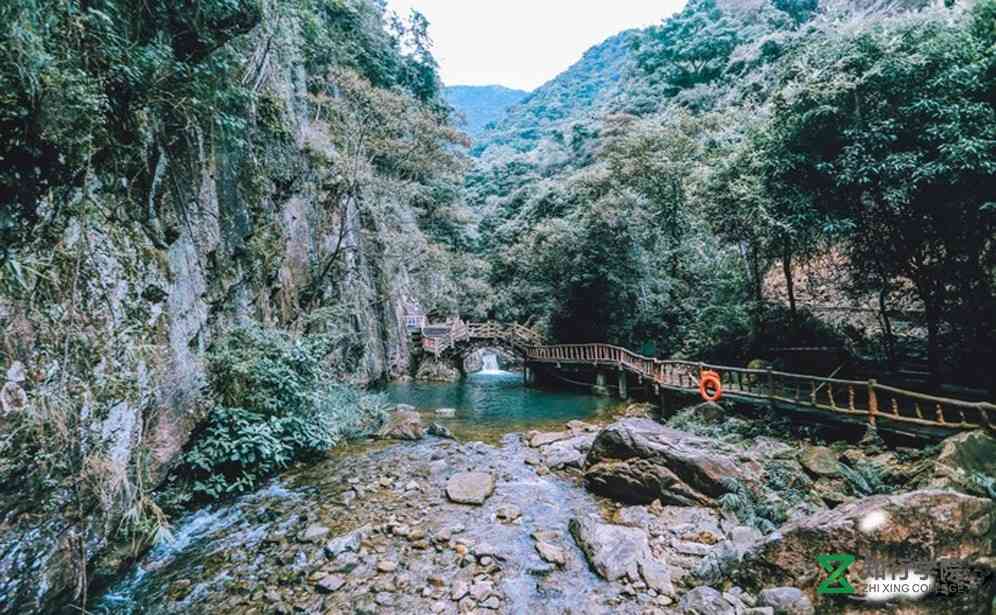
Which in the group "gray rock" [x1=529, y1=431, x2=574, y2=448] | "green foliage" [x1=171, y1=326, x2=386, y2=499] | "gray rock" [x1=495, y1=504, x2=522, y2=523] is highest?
"green foliage" [x1=171, y1=326, x2=386, y2=499]

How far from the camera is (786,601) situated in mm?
3402

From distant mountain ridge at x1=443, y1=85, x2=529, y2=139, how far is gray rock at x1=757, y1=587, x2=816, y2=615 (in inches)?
3936

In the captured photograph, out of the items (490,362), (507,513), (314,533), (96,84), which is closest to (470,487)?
(507,513)

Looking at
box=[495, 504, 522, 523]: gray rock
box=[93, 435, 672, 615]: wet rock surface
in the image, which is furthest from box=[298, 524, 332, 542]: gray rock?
box=[495, 504, 522, 523]: gray rock

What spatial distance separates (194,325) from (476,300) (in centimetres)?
2357

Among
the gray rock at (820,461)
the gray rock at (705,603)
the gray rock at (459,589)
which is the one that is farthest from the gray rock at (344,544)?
the gray rock at (820,461)

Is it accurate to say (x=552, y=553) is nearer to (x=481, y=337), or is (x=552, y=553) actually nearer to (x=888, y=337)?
(x=888, y=337)

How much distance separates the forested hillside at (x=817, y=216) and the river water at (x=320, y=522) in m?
8.77

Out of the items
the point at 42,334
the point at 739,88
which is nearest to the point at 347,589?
the point at 42,334

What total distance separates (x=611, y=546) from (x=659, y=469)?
1.80 m

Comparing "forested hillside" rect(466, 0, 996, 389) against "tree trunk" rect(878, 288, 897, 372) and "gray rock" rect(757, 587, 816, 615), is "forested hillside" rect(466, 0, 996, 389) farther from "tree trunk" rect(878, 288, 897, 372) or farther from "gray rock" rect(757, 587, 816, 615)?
"gray rock" rect(757, 587, 816, 615)

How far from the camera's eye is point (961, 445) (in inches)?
211

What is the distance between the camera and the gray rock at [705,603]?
3562 mm

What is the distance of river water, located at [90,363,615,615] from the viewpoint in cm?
394
